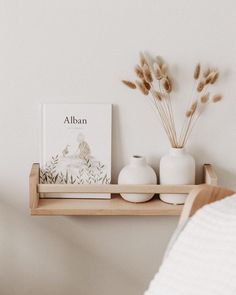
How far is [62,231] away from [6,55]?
60 cm

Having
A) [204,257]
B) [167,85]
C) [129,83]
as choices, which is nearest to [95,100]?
[129,83]

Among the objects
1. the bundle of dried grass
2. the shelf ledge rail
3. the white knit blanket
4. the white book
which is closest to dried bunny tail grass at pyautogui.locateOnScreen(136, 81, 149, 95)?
the bundle of dried grass

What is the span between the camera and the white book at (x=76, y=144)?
198 cm

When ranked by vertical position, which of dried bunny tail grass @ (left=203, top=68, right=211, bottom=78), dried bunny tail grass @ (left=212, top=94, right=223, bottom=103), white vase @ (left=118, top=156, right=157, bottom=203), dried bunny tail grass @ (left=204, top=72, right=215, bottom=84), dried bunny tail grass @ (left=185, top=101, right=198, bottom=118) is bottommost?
white vase @ (left=118, top=156, right=157, bottom=203)

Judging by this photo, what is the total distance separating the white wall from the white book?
3 centimetres

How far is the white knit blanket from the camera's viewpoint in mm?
1182

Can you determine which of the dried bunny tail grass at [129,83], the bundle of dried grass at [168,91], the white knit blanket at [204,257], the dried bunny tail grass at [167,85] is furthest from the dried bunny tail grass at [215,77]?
the white knit blanket at [204,257]

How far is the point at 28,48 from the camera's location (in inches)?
76.9

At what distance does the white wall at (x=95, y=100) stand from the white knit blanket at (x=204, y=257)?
74 centimetres

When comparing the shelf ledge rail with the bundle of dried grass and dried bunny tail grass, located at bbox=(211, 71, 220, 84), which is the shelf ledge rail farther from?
dried bunny tail grass, located at bbox=(211, 71, 220, 84)

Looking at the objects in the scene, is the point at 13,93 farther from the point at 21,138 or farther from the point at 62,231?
the point at 62,231

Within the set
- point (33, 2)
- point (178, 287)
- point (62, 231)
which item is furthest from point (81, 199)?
point (178, 287)

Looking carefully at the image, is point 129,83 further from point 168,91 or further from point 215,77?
point 215,77

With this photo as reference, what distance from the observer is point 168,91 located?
1934mm
